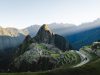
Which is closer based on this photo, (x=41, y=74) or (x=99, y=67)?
(x=41, y=74)

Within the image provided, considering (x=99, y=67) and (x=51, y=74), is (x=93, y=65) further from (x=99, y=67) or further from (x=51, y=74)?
(x=51, y=74)

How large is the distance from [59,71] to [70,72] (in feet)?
19.1

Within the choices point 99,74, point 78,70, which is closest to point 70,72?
point 78,70

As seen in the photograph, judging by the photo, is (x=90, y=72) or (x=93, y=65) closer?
(x=90, y=72)

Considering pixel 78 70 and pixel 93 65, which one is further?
pixel 93 65

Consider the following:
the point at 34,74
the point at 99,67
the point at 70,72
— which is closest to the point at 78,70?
the point at 70,72

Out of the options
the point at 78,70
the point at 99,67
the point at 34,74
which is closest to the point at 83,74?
the point at 78,70

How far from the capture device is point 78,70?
134 m

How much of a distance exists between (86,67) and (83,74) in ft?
34.7

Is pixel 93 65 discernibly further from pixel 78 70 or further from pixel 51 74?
pixel 51 74

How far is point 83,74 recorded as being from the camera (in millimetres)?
129625

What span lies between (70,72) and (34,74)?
18987 millimetres

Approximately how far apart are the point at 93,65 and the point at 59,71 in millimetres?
23165

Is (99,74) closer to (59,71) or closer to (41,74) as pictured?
(59,71)
